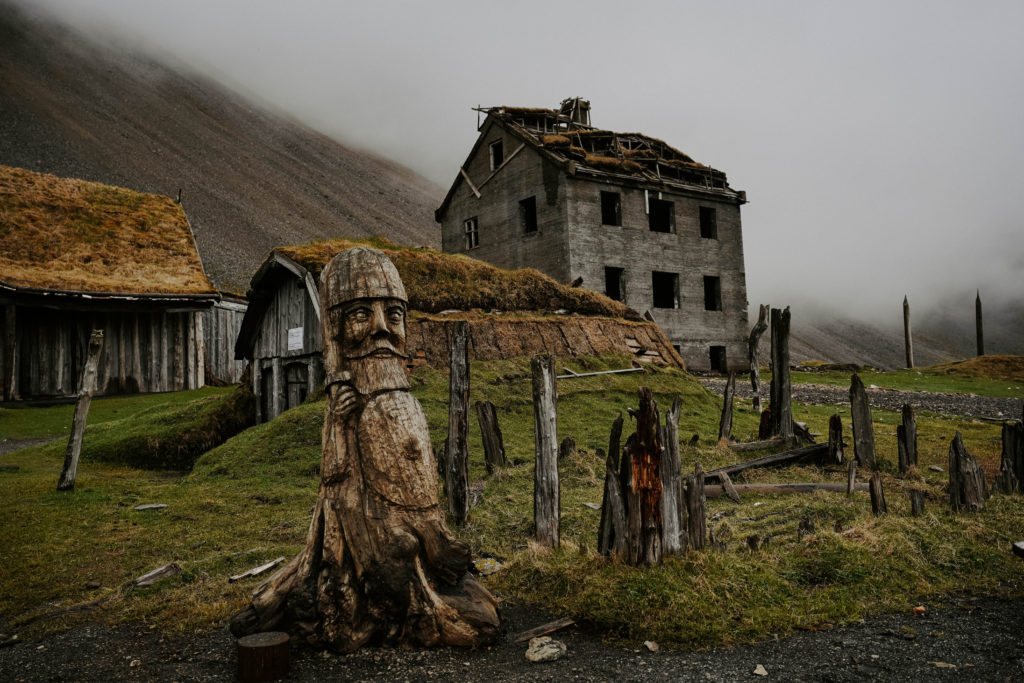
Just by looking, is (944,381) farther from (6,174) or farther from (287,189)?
(287,189)

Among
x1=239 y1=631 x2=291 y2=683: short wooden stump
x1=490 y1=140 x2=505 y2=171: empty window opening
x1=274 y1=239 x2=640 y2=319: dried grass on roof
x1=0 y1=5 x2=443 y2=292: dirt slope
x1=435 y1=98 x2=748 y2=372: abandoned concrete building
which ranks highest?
x1=0 y1=5 x2=443 y2=292: dirt slope

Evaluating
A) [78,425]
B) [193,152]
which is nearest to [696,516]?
[78,425]

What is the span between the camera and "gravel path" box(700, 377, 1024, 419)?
18.9m

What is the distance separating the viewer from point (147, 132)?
81375 millimetres

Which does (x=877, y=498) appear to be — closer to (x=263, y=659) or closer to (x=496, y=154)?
(x=263, y=659)

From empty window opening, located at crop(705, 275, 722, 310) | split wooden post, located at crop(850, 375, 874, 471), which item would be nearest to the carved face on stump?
split wooden post, located at crop(850, 375, 874, 471)

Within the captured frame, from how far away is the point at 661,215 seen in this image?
99.7 ft

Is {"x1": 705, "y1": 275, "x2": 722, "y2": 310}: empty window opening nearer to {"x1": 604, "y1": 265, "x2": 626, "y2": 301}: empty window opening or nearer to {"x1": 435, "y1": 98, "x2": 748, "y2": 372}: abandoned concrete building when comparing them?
{"x1": 435, "y1": 98, "x2": 748, "y2": 372}: abandoned concrete building

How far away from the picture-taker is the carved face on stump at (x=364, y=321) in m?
5.23

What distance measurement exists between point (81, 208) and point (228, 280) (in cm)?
2586

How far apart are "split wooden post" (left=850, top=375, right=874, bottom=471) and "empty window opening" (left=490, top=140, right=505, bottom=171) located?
22.3 meters

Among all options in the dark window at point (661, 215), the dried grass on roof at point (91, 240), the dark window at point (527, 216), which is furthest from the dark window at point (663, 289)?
the dried grass on roof at point (91, 240)

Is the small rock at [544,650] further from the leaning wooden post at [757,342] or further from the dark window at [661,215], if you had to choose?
the dark window at [661,215]

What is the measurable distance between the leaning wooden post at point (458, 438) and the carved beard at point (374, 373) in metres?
3.15
